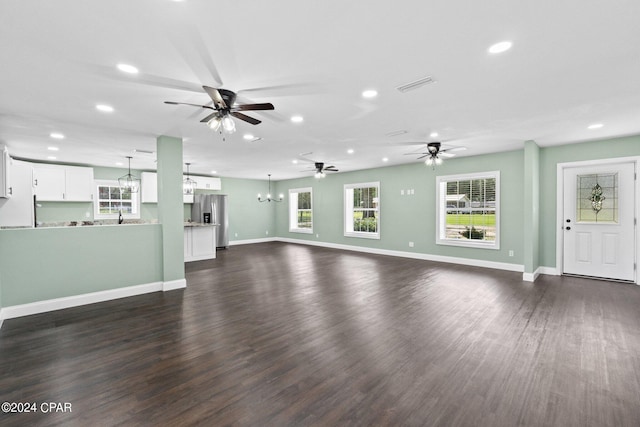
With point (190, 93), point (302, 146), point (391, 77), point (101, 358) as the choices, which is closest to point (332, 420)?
point (101, 358)

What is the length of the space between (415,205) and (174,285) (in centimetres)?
601

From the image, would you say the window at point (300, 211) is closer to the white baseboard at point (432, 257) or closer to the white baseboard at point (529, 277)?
the white baseboard at point (432, 257)

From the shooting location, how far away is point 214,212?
370 inches

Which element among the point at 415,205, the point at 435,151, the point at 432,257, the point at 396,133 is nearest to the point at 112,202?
the point at 396,133

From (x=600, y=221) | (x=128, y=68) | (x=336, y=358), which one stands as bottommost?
(x=336, y=358)

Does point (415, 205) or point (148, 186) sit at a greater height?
point (148, 186)

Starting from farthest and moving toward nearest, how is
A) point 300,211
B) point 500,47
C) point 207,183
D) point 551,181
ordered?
point 300,211
point 207,183
point 551,181
point 500,47

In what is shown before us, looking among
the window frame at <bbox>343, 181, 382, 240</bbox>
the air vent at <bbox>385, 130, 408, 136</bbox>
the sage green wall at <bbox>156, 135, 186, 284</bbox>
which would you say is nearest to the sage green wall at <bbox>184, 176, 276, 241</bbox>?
the window frame at <bbox>343, 181, 382, 240</bbox>

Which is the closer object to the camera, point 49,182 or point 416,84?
point 416,84

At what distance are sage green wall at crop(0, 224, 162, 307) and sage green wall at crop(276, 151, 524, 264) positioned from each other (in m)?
5.92

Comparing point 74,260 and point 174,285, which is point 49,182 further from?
point 174,285

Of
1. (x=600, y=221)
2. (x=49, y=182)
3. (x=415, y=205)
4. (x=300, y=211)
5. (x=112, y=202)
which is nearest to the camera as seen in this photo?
(x=600, y=221)

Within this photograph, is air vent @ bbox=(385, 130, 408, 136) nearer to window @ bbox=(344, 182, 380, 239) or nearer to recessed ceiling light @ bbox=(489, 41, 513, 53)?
recessed ceiling light @ bbox=(489, 41, 513, 53)

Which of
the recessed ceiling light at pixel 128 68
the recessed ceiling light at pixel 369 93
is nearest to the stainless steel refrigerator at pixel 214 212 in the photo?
the recessed ceiling light at pixel 128 68
